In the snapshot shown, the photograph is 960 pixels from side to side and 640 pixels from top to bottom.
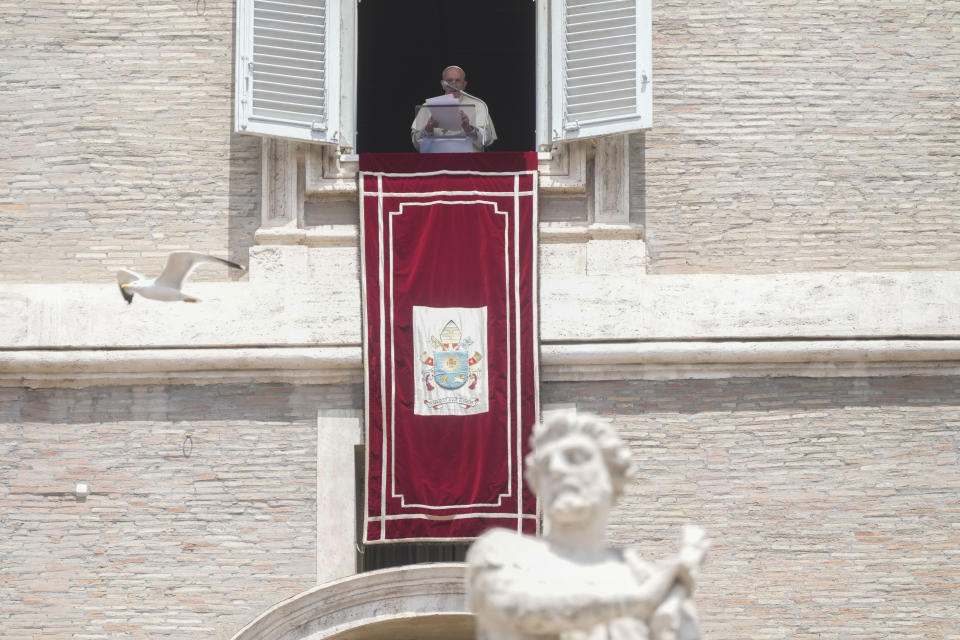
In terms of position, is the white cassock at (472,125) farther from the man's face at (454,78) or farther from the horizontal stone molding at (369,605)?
the horizontal stone molding at (369,605)

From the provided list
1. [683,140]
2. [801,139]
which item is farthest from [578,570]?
[801,139]

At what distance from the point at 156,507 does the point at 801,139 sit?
4.63 m

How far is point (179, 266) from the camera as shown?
1302 cm

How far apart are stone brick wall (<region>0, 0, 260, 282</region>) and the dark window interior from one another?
16.3ft

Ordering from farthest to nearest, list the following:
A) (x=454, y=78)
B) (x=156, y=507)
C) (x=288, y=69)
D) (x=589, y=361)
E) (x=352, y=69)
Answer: (x=454, y=78)
(x=352, y=69)
(x=288, y=69)
(x=589, y=361)
(x=156, y=507)

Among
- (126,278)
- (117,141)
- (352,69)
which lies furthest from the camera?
(352,69)

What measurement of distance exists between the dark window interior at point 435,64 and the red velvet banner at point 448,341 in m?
5.32

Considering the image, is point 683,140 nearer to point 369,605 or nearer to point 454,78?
point 454,78

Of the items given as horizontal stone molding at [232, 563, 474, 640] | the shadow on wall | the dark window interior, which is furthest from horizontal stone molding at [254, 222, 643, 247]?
the dark window interior

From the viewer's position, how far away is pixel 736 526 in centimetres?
1330

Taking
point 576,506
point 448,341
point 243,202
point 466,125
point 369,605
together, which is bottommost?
point 369,605

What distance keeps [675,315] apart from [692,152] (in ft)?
3.61

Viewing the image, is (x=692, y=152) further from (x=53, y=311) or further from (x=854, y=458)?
(x=53, y=311)

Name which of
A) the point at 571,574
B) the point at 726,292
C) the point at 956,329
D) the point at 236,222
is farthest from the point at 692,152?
the point at 571,574
